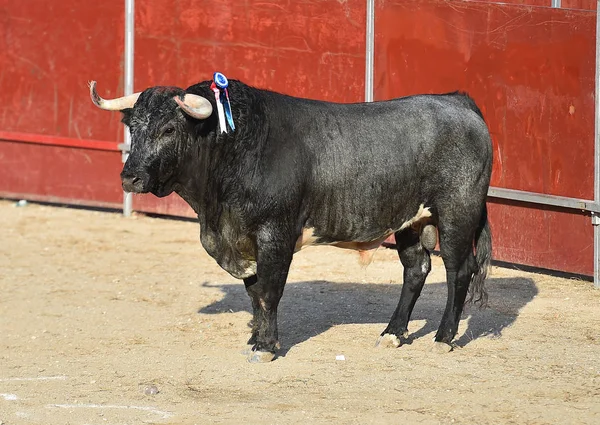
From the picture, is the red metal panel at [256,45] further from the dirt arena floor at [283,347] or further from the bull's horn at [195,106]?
the bull's horn at [195,106]

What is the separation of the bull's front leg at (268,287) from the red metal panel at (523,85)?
343 cm

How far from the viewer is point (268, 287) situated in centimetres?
801

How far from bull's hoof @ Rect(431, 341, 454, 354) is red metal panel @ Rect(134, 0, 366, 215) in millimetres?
4390

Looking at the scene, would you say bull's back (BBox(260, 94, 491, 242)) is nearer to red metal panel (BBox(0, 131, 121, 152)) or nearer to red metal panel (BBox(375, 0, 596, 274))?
red metal panel (BBox(375, 0, 596, 274))

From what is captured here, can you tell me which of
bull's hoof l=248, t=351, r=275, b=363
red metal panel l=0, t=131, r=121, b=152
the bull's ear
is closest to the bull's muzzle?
the bull's ear

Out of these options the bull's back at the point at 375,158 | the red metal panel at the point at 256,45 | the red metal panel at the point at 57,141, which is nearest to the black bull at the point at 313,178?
the bull's back at the point at 375,158

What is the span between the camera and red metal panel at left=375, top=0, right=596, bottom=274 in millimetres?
10391

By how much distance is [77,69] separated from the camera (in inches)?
543

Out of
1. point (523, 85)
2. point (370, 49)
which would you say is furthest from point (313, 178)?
point (370, 49)

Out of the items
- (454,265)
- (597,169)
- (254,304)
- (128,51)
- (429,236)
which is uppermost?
(128,51)

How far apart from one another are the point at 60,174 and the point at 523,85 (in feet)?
18.4

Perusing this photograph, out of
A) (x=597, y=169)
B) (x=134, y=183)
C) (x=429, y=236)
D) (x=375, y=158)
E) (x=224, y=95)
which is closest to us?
(x=134, y=183)

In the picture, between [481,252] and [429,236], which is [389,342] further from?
[481,252]

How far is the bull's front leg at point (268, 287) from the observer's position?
7918mm
